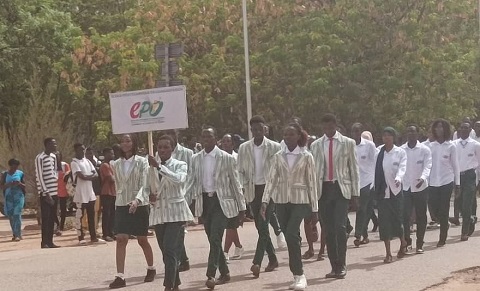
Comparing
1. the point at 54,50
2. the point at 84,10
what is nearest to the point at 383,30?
the point at 54,50

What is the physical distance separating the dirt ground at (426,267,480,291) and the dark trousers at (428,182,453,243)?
2709 millimetres

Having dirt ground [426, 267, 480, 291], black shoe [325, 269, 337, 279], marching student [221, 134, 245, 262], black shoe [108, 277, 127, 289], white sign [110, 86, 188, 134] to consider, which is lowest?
dirt ground [426, 267, 480, 291]

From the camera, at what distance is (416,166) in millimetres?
14305

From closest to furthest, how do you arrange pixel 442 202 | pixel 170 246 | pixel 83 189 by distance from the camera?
pixel 170 246 → pixel 442 202 → pixel 83 189

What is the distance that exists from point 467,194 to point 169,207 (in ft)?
23.2

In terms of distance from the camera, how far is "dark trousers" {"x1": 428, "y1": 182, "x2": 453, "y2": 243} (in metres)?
14.6

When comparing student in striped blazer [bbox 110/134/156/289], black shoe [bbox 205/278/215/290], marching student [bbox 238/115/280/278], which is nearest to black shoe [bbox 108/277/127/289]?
student in striped blazer [bbox 110/134/156/289]

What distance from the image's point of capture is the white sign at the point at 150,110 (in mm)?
11055

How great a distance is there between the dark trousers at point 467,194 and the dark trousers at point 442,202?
61 cm

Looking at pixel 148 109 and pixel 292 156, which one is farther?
pixel 148 109

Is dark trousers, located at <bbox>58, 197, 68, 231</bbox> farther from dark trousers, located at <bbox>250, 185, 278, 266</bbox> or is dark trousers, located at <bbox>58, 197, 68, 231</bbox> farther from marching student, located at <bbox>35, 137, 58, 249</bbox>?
dark trousers, located at <bbox>250, 185, 278, 266</bbox>

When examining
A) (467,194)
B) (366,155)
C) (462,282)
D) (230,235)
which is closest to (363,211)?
(366,155)

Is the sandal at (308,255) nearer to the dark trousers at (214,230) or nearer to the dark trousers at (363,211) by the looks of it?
the dark trousers at (363,211)

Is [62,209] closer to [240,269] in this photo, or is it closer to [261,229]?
[240,269]
